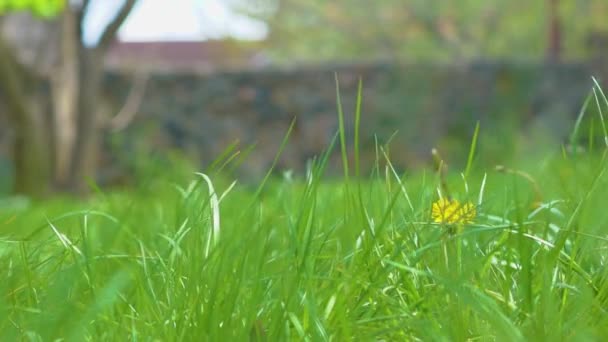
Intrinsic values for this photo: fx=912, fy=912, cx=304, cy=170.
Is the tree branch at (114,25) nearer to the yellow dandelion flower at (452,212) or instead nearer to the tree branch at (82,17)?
the tree branch at (82,17)

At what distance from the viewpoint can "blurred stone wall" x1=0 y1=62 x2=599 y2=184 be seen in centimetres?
962

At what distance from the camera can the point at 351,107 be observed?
34.4 feet

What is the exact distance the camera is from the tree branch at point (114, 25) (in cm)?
674

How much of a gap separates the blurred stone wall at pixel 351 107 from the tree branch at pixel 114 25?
2385 millimetres

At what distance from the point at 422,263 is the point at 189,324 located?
32 centimetres

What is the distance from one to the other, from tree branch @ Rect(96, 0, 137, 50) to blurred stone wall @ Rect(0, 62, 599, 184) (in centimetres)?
239

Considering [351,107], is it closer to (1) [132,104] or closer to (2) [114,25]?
(1) [132,104]

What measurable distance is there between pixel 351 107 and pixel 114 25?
13.6ft

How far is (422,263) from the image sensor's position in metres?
1.11

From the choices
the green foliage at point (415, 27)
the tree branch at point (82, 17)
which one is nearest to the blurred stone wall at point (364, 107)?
the tree branch at point (82, 17)

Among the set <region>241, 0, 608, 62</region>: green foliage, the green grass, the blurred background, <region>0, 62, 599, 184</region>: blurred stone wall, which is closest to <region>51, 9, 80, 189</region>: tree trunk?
the blurred background

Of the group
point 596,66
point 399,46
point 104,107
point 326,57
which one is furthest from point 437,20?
point 104,107

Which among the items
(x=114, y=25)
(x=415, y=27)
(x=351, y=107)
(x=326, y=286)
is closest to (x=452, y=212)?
(x=326, y=286)

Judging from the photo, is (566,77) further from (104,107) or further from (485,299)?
(485,299)
